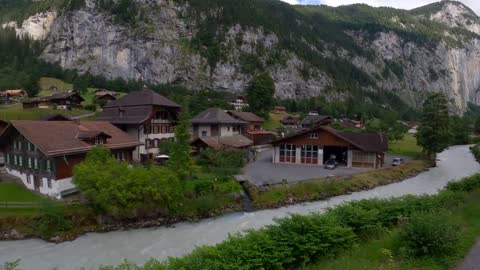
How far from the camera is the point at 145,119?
129ft

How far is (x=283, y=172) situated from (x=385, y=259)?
2474 centimetres

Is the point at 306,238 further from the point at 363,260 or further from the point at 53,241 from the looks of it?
the point at 53,241

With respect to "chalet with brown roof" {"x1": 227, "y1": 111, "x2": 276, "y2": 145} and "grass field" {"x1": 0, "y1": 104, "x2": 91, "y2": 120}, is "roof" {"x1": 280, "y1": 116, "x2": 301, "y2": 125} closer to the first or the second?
"chalet with brown roof" {"x1": 227, "y1": 111, "x2": 276, "y2": 145}

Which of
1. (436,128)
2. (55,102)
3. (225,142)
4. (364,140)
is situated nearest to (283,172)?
(225,142)

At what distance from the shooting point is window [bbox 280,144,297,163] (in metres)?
42.1

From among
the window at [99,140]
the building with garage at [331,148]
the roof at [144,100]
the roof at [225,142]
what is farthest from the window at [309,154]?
the window at [99,140]

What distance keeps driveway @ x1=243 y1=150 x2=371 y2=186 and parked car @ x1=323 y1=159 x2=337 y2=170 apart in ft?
1.65

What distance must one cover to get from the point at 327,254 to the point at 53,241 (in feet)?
52.2

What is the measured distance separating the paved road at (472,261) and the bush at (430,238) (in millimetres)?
444

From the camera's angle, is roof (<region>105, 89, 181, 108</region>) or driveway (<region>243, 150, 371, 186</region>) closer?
driveway (<region>243, 150, 371, 186</region>)

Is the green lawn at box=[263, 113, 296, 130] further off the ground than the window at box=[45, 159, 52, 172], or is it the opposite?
the window at box=[45, 159, 52, 172]

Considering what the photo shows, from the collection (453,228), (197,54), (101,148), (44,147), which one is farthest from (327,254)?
(197,54)

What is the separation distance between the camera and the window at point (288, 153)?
42094 millimetres

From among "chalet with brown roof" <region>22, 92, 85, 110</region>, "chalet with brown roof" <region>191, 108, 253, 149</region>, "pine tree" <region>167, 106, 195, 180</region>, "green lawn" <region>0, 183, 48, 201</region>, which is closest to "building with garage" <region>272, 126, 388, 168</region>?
"chalet with brown roof" <region>191, 108, 253, 149</region>
